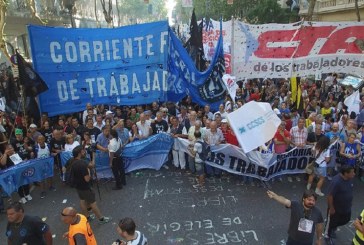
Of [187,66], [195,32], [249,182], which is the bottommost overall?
[249,182]

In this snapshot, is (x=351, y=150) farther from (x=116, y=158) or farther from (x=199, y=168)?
(x=116, y=158)

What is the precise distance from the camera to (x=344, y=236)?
5.68 meters

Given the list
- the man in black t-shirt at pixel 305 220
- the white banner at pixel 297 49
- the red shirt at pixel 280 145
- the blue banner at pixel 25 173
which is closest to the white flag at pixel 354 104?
the white banner at pixel 297 49

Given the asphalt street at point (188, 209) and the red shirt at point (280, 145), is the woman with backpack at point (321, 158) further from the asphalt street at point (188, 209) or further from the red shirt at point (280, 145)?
the red shirt at point (280, 145)

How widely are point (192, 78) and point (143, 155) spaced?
2.52 metres

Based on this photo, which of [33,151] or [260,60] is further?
[260,60]

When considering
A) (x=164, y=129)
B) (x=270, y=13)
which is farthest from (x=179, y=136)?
(x=270, y=13)

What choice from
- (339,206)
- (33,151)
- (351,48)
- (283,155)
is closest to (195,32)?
(351,48)

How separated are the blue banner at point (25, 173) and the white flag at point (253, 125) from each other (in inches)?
175

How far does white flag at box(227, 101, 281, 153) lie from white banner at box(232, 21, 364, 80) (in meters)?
3.21

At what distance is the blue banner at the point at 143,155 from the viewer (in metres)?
8.20

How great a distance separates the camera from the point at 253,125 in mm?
6312

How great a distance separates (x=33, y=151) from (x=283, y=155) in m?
6.01

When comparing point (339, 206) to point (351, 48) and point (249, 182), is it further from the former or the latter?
point (351, 48)
